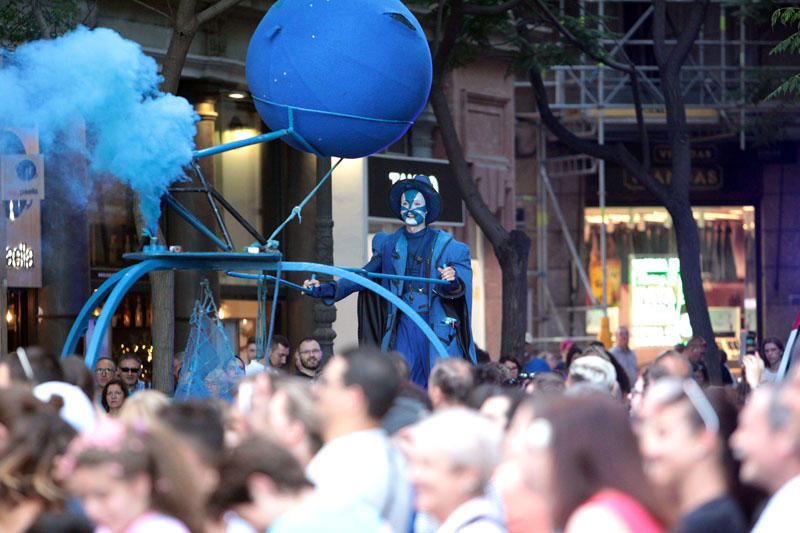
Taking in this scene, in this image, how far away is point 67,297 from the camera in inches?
742

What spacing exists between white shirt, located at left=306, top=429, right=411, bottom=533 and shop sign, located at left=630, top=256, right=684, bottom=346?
81.3ft

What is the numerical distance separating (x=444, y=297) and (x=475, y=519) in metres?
6.90

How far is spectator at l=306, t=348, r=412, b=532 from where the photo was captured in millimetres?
6012

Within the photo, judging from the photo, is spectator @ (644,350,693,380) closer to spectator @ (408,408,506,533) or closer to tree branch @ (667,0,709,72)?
spectator @ (408,408,506,533)

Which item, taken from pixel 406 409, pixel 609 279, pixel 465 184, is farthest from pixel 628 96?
pixel 406 409

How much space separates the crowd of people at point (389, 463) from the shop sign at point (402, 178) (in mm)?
16250

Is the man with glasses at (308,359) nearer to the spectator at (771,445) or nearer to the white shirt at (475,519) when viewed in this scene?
the white shirt at (475,519)

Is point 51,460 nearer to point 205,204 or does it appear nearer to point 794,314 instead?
point 205,204

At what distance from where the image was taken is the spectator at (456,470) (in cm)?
545

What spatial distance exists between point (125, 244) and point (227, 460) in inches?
599

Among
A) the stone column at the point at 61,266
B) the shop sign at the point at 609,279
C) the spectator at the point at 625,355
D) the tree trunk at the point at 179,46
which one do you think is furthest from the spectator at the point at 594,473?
the shop sign at the point at 609,279

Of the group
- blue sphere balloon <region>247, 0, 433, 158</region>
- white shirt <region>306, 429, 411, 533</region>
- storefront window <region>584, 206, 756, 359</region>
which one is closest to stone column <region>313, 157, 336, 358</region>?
blue sphere balloon <region>247, 0, 433, 158</region>

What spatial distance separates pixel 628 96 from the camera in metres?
29.6

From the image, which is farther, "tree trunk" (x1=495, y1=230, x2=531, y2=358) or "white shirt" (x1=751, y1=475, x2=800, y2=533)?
"tree trunk" (x1=495, y1=230, x2=531, y2=358)
